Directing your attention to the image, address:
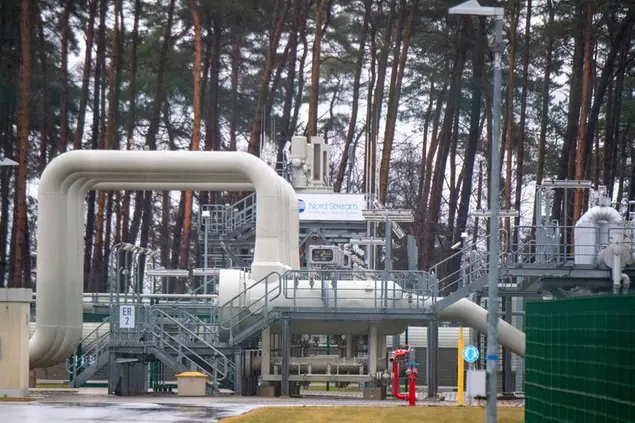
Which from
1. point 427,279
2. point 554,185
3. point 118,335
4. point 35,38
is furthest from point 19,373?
point 35,38

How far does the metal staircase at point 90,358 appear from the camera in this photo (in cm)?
4350

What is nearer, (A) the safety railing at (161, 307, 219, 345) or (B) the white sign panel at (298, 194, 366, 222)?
(A) the safety railing at (161, 307, 219, 345)

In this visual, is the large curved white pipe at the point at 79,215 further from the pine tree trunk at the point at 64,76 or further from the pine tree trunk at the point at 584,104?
the pine tree trunk at the point at 64,76

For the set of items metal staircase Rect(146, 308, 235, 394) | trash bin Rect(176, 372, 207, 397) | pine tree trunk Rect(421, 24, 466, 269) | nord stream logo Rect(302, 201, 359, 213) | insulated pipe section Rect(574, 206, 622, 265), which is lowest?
trash bin Rect(176, 372, 207, 397)

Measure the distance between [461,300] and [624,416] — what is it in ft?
88.3

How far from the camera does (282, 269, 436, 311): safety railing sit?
1686 inches

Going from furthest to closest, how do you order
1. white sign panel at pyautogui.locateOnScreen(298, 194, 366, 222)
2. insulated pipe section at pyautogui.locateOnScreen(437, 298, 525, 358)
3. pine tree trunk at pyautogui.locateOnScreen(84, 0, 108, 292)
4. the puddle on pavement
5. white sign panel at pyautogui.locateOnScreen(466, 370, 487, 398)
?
1. pine tree trunk at pyautogui.locateOnScreen(84, 0, 108, 292)
2. white sign panel at pyautogui.locateOnScreen(298, 194, 366, 222)
3. insulated pipe section at pyautogui.locateOnScreen(437, 298, 525, 358)
4. the puddle on pavement
5. white sign panel at pyautogui.locateOnScreen(466, 370, 487, 398)

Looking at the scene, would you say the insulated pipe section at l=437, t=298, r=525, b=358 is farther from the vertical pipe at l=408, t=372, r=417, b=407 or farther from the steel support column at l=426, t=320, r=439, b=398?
the vertical pipe at l=408, t=372, r=417, b=407

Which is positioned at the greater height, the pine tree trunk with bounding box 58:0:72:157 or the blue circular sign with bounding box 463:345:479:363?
the pine tree trunk with bounding box 58:0:72:157

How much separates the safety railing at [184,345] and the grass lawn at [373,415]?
27.0ft

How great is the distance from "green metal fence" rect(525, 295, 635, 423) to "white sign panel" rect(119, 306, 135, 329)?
20069mm

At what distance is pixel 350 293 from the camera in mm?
43188

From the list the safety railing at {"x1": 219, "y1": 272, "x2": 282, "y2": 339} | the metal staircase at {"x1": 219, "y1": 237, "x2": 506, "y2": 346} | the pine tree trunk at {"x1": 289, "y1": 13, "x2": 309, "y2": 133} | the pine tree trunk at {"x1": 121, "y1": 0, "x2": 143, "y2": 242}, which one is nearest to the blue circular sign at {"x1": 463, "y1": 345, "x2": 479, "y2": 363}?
the metal staircase at {"x1": 219, "y1": 237, "x2": 506, "y2": 346}

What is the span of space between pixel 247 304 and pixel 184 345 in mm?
2067
